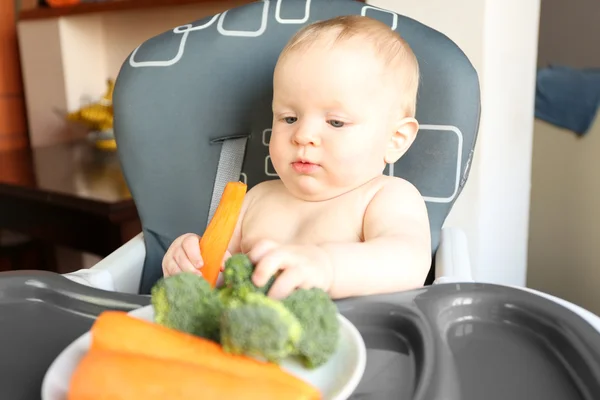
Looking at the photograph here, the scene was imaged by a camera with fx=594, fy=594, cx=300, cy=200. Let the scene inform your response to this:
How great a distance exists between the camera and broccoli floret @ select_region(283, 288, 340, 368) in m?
0.41

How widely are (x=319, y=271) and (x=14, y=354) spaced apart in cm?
28

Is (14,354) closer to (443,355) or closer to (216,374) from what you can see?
(216,374)

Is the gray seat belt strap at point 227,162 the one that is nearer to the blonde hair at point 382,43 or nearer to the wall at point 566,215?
the blonde hair at point 382,43

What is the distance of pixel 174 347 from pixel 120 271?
42 cm

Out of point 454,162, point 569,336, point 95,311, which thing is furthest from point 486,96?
point 95,311

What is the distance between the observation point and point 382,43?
2.24ft

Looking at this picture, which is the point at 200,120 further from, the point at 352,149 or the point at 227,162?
the point at 352,149

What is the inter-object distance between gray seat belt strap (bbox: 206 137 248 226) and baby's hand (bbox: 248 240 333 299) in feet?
1.08

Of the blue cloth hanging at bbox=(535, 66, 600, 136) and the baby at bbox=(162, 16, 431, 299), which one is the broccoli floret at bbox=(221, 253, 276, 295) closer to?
the baby at bbox=(162, 16, 431, 299)

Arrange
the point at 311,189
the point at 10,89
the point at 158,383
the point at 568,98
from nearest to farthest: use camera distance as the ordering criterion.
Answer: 1. the point at 158,383
2. the point at 311,189
3. the point at 568,98
4. the point at 10,89

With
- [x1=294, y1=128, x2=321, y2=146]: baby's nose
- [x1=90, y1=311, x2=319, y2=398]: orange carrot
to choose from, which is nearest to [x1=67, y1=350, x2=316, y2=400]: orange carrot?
[x1=90, y1=311, x2=319, y2=398]: orange carrot

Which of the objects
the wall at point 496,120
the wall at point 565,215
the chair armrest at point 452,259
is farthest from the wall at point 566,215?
the chair armrest at point 452,259

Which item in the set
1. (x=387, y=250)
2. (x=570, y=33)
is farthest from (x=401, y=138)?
(x=570, y=33)

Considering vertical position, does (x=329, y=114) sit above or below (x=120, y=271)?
above
